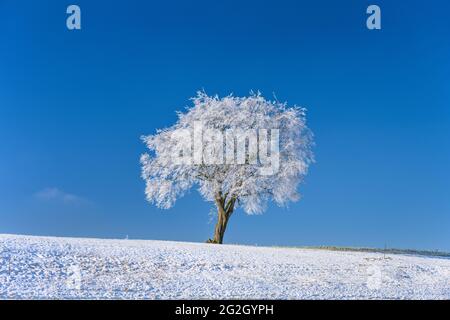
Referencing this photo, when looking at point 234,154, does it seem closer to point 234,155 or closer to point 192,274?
point 234,155

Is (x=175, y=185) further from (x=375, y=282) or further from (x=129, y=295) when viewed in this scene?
(x=129, y=295)

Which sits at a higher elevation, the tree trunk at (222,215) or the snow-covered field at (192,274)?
the tree trunk at (222,215)

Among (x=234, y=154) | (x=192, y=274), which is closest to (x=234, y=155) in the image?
(x=234, y=154)

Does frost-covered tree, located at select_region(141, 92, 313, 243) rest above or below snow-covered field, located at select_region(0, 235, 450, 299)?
above

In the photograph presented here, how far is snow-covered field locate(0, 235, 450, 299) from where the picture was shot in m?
13.0

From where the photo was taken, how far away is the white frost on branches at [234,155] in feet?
89.1

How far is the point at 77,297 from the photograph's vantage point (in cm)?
1189

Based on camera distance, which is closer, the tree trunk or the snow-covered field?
the snow-covered field

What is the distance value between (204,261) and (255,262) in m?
1.76

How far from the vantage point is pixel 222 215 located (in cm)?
2800

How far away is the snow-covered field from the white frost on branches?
6.22 m

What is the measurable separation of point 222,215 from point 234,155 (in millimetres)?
3164

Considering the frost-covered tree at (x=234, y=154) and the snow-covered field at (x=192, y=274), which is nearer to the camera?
the snow-covered field at (x=192, y=274)
